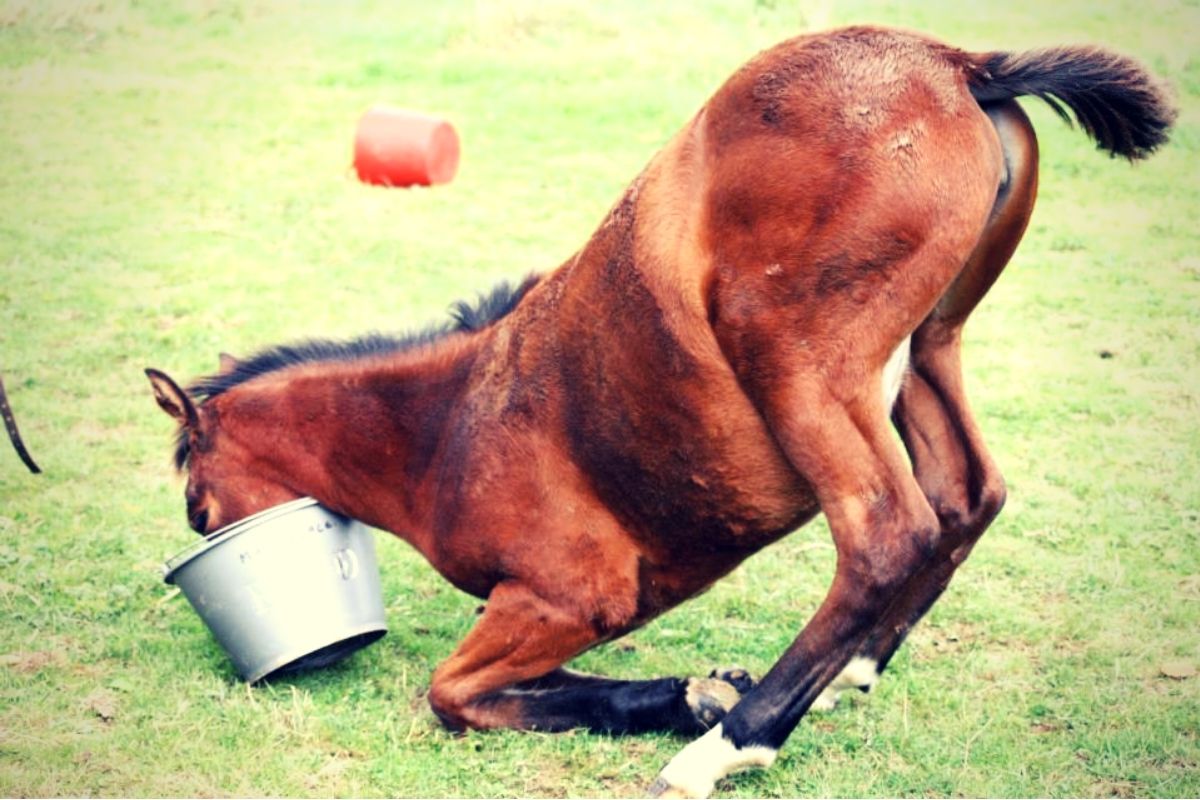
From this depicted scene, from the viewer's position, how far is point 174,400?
467 cm

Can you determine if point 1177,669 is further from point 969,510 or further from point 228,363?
point 228,363

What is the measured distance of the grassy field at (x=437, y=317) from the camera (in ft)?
13.3

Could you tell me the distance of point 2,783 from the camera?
12.7 ft

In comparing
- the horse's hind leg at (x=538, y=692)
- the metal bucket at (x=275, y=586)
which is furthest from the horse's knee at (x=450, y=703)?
the metal bucket at (x=275, y=586)

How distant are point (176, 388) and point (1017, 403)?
457cm

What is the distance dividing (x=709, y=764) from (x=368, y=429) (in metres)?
1.84

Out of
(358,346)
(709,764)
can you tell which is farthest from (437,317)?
(709,764)

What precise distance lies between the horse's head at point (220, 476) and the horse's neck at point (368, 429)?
5cm

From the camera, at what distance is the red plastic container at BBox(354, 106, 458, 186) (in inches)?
415

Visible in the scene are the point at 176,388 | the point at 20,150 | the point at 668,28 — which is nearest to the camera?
the point at 176,388

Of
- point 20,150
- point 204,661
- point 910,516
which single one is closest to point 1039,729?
point 910,516

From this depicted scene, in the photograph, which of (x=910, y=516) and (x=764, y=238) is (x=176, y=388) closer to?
(x=764, y=238)

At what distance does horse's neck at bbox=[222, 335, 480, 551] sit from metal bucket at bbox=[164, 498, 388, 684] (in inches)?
7.2

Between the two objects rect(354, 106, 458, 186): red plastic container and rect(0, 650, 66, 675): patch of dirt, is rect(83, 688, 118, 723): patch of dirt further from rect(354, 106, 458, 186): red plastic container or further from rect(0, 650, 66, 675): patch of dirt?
rect(354, 106, 458, 186): red plastic container
